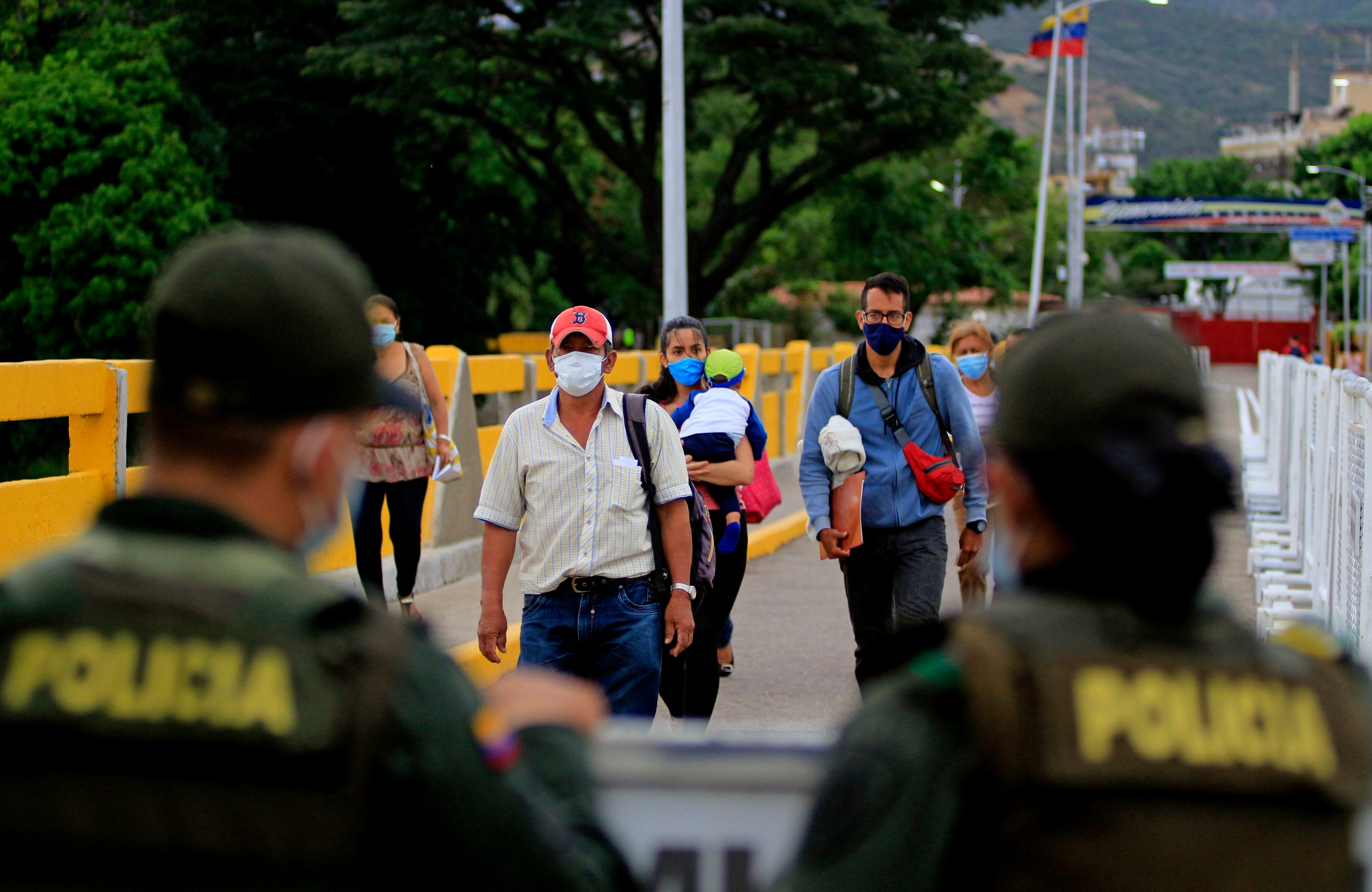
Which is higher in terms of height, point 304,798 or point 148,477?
point 148,477

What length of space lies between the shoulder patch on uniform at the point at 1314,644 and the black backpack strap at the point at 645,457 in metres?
3.31

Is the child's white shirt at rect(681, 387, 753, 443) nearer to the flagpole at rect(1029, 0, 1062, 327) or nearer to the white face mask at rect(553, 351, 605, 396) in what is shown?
the white face mask at rect(553, 351, 605, 396)

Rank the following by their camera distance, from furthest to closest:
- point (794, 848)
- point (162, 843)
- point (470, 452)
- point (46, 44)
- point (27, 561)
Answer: point (46, 44)
point (470, 452)
point (794, 848)
point (27, 561)
point (162, 843)

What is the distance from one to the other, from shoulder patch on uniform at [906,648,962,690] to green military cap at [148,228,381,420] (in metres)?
0.68

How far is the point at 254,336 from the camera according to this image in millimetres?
1524

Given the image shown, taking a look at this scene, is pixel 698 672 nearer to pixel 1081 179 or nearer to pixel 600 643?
pixel 600 643

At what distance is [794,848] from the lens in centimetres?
177

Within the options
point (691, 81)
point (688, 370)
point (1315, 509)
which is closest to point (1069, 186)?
point (691, 81)

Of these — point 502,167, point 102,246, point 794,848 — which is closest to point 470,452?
point 794,848

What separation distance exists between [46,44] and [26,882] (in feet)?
104

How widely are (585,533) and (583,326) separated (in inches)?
31.0

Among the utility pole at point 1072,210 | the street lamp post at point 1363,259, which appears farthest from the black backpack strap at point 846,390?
the street lamp post at point 1363,259

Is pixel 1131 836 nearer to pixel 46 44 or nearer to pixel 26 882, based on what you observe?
pixel 26 882

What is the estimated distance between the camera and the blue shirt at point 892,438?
582cm
